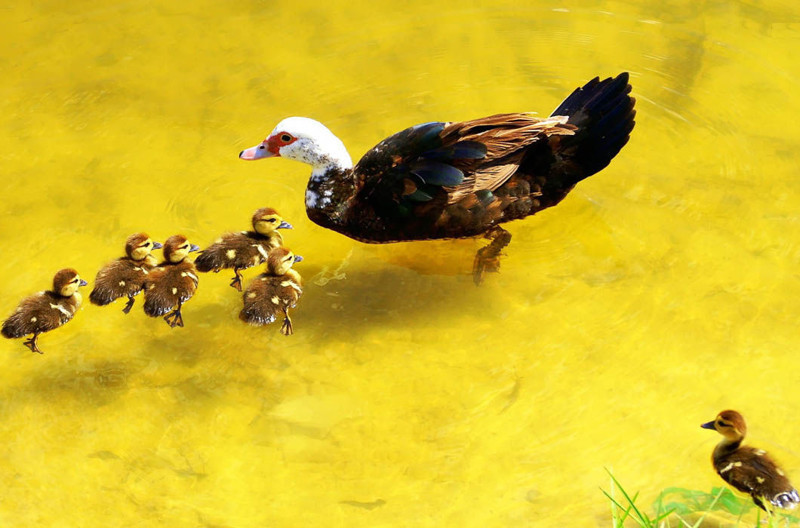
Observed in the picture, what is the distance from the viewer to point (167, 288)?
170 inches

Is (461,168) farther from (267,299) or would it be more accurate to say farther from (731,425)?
(731,425)

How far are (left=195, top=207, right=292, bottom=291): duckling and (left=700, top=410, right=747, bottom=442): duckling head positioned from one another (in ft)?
7.14

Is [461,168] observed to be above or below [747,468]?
above

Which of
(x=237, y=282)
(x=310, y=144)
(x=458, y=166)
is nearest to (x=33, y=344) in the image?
(x=237, y=282)

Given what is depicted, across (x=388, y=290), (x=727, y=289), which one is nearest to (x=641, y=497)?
(x=727, y=289)

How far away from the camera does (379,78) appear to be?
5680 mm

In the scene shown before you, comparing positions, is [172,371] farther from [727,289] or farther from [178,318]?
[727,289]

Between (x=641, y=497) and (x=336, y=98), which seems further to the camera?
(x=336, y=98)

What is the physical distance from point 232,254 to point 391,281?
800mm

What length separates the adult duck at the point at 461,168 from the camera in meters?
4.42

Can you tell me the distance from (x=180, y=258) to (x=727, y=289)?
8.45 ft

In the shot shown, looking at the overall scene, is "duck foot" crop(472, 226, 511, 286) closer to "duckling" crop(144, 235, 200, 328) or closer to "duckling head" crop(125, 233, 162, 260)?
"duckling" crop(144, 235, 200, 328)

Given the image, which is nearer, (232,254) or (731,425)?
(731,425)

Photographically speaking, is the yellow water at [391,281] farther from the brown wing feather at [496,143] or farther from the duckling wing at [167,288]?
the brown wing feather at [496,143]
